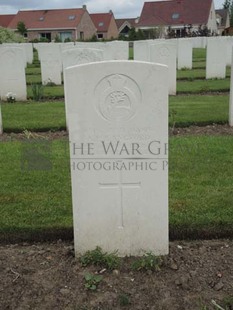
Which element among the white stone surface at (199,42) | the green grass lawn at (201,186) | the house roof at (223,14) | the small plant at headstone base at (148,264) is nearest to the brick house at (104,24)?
the house roof at (223,14)

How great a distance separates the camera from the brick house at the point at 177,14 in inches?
2493

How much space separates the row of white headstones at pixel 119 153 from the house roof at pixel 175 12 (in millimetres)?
63084

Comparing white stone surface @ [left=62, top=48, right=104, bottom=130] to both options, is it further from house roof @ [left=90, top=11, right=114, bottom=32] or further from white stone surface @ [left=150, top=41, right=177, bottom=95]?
house roof @ [left=90, top=11, right=114, bottom=32]

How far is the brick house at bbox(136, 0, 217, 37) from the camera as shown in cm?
6332

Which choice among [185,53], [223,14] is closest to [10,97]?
[185,53]

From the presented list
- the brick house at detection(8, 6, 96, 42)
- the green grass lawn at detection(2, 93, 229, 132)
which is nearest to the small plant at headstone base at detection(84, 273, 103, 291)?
the green grass lawn at detection(2, 93, 229, 132)

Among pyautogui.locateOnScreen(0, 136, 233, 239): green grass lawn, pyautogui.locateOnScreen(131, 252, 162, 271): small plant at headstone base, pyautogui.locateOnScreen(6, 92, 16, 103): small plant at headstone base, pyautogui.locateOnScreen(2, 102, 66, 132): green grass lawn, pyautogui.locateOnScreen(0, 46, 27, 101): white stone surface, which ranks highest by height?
pyautogui.locateOnScreen(0, 46, 27, 101): white stone surface

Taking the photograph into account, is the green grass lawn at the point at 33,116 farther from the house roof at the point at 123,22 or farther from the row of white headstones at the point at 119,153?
the house roof at the point at 123,22

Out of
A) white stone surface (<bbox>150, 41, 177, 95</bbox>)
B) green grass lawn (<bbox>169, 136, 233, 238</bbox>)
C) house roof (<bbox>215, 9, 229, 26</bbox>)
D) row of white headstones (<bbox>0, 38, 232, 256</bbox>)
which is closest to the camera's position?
row of white headstones (<bbox>0, 38, 232, 256</bbox>)

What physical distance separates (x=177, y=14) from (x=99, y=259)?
65.1m

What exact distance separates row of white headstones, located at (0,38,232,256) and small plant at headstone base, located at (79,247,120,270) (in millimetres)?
60

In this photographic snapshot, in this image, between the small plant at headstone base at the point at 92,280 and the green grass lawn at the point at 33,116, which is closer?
the small plant at headstone base at the point at 92,280

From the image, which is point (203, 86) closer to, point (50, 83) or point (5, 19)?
point (50, 83)

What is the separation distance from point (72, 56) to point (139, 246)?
5.30 meters
